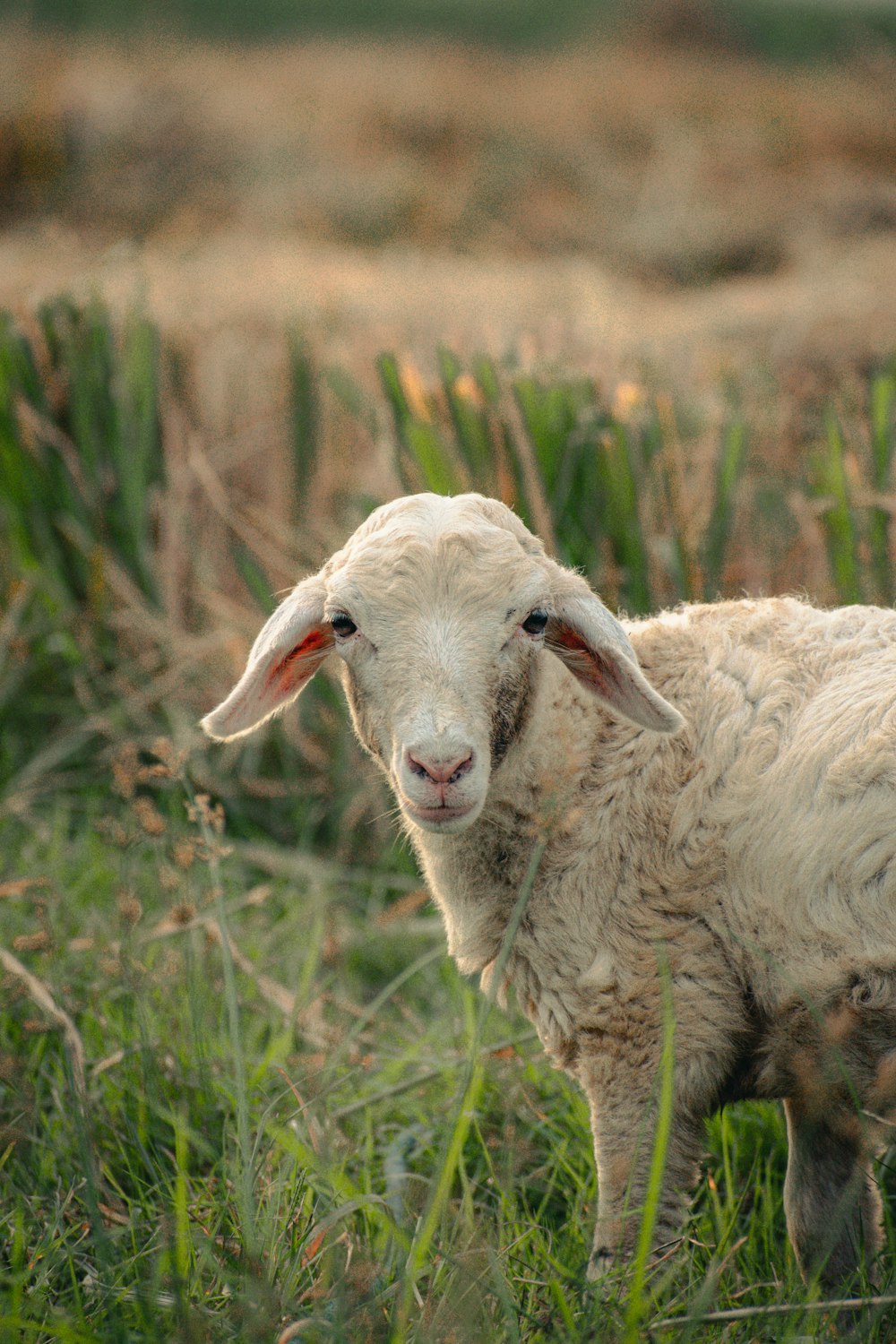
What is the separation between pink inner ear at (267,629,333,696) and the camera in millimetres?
2553

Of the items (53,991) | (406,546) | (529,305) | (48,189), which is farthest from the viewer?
(48,189)

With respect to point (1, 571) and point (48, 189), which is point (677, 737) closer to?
point (1, 571)

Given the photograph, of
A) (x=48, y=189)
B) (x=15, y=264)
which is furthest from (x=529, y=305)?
(x=48, y=189)

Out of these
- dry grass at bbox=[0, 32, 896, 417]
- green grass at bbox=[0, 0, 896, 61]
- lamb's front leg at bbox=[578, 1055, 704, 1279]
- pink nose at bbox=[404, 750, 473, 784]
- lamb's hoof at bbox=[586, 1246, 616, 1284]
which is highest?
green grass at bbox=[0, 0, 896, 61]

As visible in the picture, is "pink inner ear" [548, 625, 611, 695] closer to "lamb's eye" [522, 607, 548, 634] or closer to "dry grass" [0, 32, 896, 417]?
"lamb's eye" [522, 607, 548, 634]

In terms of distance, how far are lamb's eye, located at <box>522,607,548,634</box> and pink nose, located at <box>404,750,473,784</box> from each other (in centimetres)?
36

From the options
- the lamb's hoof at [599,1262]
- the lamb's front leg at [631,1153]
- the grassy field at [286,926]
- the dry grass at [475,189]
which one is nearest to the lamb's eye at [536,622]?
the grassy field at [286,926]

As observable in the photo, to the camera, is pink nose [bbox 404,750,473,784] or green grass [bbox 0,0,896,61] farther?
green grass [bbox 0,0,896,61]

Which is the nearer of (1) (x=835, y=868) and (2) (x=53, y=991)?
(1) (x=835, y=868)

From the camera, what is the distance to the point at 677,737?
97.0 inches

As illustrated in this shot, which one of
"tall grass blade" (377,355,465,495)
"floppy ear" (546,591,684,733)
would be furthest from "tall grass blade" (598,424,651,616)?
"floppy ear" (546,591,684,733)

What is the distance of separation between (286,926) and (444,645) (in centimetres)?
191

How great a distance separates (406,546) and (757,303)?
26.6 ft

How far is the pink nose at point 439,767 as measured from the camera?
2027mm
